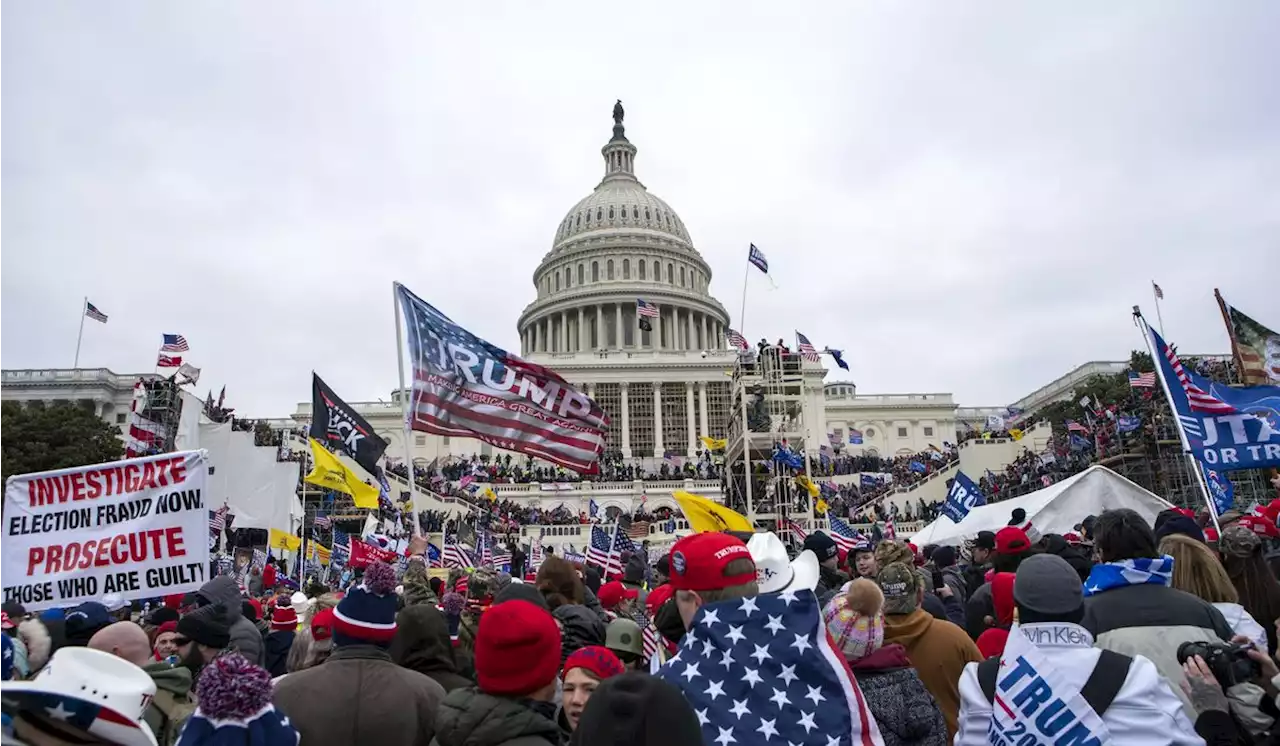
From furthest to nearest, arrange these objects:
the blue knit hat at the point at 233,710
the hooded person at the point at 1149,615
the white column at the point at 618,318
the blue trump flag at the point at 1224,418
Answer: the white column at the point at 618,318 < the blue trump flag at the point at 1224,418 < the hooded person at the point at 1149,615 < the blue knit hat at the point at 233,710

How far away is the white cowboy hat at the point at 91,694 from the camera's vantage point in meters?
2.69

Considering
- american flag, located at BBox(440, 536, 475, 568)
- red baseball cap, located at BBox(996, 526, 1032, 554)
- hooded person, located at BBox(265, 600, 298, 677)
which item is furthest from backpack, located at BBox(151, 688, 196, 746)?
american flag, located at BBox(440, 536, 475, 568)

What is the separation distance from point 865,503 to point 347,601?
46306 millimetres

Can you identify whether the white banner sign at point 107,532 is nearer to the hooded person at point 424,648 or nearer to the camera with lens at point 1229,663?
the hooded person at point 424,648

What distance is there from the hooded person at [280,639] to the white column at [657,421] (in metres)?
63.9

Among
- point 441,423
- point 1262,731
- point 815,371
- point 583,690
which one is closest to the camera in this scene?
point 1262,731

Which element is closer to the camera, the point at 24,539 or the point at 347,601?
the point at 347,601

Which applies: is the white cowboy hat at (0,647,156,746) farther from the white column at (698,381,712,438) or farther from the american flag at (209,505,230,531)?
the white column at (698,381,712,438)

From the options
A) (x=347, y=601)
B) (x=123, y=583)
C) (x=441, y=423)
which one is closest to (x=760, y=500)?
(x=441, y=423)

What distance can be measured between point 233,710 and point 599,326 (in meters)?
86.4

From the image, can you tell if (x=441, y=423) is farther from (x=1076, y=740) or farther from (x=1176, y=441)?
(x=1176, y=441)

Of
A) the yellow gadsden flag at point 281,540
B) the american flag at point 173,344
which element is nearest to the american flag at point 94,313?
the american flag at point 173,344

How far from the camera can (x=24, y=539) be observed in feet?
25.6

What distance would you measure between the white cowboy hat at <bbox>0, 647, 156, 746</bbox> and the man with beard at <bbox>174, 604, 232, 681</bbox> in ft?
8.47
